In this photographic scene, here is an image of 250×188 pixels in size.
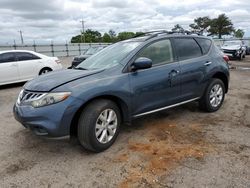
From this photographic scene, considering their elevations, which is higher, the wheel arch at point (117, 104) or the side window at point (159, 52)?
the side window at point (159, 52)

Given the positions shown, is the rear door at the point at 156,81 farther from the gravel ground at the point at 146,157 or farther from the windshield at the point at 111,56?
the gravel ground at the point at 146,157

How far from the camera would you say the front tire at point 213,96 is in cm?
555

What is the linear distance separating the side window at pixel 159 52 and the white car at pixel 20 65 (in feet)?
22.0

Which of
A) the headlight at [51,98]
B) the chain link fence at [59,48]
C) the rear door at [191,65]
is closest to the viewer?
the headlight at [51,98]

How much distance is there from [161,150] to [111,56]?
70.1 inches

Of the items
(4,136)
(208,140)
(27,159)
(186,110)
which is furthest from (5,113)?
(208,140)

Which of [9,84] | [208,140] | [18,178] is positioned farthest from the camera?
[9,84]

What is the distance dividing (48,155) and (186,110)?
10.3 ft

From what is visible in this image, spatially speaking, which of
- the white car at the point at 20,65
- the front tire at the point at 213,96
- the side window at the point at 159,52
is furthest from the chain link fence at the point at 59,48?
the side window at the point at 159,52

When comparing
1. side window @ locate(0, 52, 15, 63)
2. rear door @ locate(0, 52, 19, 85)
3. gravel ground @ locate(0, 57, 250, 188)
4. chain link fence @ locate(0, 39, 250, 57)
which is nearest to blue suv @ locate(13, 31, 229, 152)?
gravel ground @ locate(0, 57, 250, 188)

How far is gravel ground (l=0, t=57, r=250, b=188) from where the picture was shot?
3246 millimetres

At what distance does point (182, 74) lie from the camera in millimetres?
4949

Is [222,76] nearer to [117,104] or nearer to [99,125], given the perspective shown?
[117,104]

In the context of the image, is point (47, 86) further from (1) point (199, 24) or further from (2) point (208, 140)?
(1) point (199, 24)
